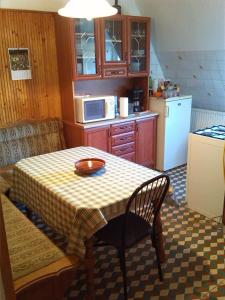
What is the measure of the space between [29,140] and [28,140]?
0.04ft

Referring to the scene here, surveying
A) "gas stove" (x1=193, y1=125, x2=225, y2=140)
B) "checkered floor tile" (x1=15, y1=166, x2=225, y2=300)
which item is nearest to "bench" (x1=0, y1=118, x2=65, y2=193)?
"checkered floor tile" (x1=15, y1=166, x2=225, y2=300)

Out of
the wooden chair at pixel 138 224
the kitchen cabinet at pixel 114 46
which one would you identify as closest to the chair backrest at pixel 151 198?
the wooden chair at pixel 138 224

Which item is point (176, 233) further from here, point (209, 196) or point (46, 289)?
point (46, 289)

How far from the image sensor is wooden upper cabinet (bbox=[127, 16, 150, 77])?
12.2 ft

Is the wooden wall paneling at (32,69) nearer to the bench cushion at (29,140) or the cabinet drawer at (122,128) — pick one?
the bench cushion at (29,140)

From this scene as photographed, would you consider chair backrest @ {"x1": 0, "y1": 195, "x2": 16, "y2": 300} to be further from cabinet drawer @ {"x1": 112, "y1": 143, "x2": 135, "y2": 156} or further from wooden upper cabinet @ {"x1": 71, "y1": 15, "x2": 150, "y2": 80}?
cabinet drawer @ {"x1": 112, "y1": 143, "x2": 135, "y2": 156}

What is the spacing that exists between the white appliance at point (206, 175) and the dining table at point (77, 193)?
35.3 inches

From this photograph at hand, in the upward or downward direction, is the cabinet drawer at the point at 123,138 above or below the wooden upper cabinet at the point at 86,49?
below

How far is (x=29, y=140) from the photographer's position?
11.3 ft

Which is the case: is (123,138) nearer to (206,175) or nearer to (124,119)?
(124,119)

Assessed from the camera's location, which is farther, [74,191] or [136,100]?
[136,100]

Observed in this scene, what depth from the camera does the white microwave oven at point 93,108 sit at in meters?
3.45

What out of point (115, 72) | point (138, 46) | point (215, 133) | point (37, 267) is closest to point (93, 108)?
point (115, 72)

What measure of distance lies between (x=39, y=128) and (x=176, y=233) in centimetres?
199
